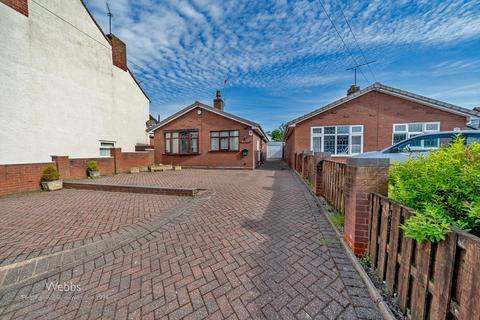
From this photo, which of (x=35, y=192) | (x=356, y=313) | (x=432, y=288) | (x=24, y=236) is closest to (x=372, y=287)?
(x=356, y=313)

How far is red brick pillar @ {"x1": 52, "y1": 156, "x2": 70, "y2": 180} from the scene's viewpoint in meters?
8.61

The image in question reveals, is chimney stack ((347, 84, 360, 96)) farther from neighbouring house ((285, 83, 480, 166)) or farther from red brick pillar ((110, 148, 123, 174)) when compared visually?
red brick pillar ((110, 148, 123, 174))

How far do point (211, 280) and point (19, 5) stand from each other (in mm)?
13939

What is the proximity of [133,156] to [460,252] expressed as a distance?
14.8 m

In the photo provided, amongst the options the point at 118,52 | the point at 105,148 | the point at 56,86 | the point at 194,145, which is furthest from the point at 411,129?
the point at 118,52

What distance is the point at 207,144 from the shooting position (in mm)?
14766

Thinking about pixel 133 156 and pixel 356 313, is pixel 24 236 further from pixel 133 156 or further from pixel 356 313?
pixel 133 156

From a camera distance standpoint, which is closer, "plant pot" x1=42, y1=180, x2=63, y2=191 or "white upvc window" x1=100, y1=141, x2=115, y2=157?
"plant pot" x1=42, y1=180, x2=63, y2=191

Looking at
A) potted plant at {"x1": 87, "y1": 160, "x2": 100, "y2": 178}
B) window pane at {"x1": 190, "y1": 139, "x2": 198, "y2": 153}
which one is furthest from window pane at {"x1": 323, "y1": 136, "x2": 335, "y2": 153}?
potted plant at {"x1": 87, "y1": 160, "x2": 100, "y2": 178}

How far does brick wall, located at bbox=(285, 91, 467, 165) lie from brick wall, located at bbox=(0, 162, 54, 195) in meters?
14.9

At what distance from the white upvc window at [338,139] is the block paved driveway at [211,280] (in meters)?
10.7

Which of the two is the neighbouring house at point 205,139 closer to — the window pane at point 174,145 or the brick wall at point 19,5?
the window pane at point 174,145

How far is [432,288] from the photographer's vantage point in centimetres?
152

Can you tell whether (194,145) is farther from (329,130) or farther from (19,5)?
(19,5)
